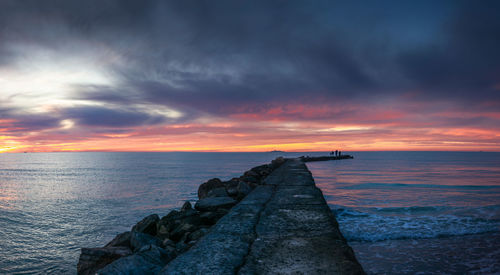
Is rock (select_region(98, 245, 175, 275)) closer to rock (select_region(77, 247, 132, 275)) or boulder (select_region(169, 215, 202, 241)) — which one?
rock (select_region(77, 247, 132, 275))

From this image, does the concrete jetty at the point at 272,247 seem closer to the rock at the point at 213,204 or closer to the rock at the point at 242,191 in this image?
the rock at the point at 213,204

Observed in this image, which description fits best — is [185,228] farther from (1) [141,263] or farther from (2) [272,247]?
(2) [272,247]

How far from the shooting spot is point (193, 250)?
2.93 m

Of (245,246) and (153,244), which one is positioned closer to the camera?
(245,246)

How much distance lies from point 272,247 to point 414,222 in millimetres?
6125

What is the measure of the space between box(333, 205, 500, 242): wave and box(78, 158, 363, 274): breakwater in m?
2.07

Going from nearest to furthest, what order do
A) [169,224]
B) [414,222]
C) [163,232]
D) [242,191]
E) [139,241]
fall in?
[139,241]
[163,232]
[169,224]
[414,222]
[242,191]

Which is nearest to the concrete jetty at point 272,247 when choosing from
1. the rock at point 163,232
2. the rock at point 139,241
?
the rock at point 139,241

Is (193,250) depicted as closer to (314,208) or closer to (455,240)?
(314,208)

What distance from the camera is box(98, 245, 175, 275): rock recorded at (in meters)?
2.57

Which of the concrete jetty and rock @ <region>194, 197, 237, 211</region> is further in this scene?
rock @ <region>194, 197, 237, 211</region>

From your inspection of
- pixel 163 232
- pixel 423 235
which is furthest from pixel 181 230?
pixel 423 235

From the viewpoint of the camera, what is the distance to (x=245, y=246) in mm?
2979

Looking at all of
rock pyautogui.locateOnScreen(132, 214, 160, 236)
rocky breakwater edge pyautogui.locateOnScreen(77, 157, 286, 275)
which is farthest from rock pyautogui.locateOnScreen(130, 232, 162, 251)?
rock pyautogui.locateOnScreen(132, 214, 160, 236)
